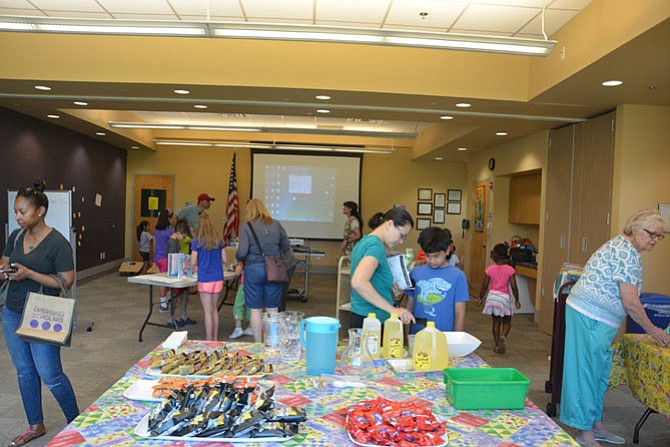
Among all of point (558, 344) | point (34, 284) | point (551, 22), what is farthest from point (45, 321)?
point (551, 22)

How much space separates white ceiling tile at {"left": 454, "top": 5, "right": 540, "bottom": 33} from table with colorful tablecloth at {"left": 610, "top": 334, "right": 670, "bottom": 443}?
2.72 meters

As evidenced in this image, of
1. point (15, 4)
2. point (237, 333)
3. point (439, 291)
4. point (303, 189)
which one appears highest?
point (15, 4)

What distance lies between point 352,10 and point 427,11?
0.64 m

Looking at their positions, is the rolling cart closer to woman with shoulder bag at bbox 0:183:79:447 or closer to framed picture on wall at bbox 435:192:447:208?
woman with shoulder bag at bbox 0:183:79:447

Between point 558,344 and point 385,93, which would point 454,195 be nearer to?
point 385,93

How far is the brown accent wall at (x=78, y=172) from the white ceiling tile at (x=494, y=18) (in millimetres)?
6170

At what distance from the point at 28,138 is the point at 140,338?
4.31 meters

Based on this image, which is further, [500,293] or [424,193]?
[424,193]

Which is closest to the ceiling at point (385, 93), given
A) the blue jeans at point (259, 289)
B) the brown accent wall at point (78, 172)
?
the brown accent wall at point (78, 172)

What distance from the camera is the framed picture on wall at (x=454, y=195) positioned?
12648 mm

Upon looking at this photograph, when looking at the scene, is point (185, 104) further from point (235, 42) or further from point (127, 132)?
point (127, 132)

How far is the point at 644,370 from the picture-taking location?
3.29m

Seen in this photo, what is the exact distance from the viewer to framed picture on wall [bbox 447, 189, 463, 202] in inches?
498

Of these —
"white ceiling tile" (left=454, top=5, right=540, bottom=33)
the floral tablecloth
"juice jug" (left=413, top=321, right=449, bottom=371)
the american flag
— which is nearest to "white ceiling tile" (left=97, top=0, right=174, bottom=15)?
"white ceiling tile" (left=454, top=5, right=540, bottom=33)
